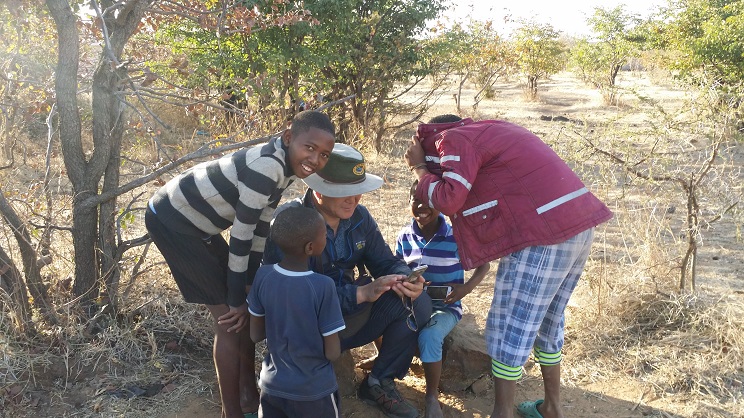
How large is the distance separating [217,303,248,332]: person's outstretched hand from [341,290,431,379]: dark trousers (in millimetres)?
513

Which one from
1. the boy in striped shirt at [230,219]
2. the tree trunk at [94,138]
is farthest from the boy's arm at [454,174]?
the tree trunk at [94,138]

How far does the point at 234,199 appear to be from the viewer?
2523 mm

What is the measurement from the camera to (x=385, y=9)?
847 centimetres

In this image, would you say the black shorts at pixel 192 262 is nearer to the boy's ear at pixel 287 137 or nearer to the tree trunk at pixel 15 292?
the boy's ear at pixel 287 137

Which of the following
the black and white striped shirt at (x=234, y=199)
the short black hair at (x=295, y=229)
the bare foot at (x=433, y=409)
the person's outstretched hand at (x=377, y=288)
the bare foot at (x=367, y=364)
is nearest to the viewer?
the short black hair at (x=295, y=229)

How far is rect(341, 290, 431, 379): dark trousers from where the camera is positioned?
2895 millimetres

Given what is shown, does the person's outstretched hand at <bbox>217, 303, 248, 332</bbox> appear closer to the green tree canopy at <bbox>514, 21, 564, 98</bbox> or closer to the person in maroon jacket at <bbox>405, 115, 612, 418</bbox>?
the person in maroon jacket at <bbox>405, 115, 612, 418</bbox>

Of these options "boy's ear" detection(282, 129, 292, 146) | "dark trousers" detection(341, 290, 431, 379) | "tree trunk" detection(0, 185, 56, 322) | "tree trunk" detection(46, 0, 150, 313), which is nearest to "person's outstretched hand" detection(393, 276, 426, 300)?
"dark trousers" detection(341, 290, 431, 379)

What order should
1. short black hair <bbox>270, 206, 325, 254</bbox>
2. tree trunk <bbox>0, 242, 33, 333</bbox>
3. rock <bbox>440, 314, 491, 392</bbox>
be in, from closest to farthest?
short black hair <bbox>270, 206, 325, 254</bbox>
tree trunk <bbox>0, 242, 33, 333</bbox>
rock <bbox>440, 314, 491, 392</bbox>

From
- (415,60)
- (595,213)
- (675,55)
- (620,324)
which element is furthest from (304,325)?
(675,55)

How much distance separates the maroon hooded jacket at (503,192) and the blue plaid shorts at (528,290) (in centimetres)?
7

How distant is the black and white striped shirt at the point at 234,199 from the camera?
7.84 feet

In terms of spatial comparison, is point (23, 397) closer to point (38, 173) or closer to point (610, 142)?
point (610, 142)

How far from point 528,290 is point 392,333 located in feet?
2.40
